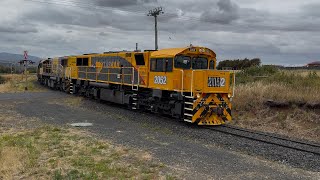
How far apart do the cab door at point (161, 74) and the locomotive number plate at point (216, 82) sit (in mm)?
1725

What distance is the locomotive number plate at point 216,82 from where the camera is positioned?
51.0 feet

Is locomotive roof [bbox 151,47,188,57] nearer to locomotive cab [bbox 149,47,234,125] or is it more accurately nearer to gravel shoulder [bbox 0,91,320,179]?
locomotive cab [bbox 149,47,234,125]

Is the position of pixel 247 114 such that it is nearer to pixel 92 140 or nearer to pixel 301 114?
pixel 301 114

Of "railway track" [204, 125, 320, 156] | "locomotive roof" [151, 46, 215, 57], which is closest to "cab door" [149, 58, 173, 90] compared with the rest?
"locomotive roof" [151, 46, 215, 57]

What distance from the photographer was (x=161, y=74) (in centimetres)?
1705

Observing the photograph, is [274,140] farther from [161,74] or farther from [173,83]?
[161,74]

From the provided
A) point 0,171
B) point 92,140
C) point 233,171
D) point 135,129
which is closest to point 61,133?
point 92,140

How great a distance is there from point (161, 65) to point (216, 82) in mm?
2764

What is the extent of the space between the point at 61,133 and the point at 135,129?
275 centimetres

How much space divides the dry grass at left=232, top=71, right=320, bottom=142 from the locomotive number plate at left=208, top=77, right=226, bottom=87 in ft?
7.58

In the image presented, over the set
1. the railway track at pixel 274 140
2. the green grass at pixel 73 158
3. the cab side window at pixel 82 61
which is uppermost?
the cab side window at pixel 82 61

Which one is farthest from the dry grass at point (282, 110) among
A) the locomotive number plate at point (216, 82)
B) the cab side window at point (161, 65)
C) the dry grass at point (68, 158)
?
the dry grass at point (68, 158)

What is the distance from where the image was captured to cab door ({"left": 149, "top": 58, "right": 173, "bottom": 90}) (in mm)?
16422

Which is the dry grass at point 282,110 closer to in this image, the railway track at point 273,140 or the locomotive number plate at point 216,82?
the railway track at point 273,140
